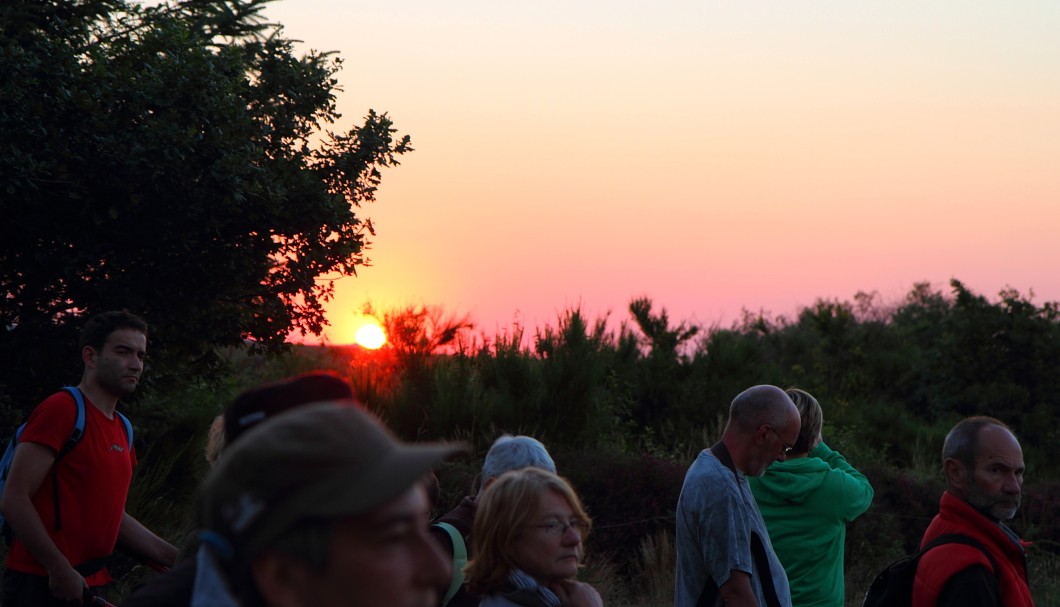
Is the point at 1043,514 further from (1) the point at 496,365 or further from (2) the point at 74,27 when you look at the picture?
(2) the point at 74,27

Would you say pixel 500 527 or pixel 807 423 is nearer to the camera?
pixel 500 527

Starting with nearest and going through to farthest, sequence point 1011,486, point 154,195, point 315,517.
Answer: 1. point 315,517
2. point 1011,486
3. point 154,195

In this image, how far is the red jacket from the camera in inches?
150

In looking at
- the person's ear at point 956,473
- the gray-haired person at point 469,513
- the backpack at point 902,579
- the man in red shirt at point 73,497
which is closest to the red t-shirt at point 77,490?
the man in red shirt at point 73,497

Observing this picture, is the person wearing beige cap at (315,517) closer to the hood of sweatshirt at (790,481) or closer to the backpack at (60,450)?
the backpack at (60,450)

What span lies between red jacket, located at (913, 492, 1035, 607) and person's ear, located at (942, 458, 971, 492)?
0.13 metres

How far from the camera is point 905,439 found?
874 inches

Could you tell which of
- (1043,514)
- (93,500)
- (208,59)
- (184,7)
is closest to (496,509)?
(93,500)

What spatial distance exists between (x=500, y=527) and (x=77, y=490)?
7.22ft

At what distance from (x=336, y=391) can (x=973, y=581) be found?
8.12ft

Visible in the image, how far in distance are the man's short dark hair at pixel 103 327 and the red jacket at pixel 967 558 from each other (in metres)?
3.63

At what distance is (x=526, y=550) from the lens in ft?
12.3

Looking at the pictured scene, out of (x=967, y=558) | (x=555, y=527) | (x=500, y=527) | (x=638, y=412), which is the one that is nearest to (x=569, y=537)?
(x=555, y=527)

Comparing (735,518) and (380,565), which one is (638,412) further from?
(380,565)
